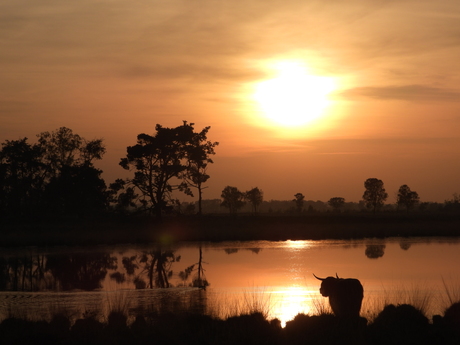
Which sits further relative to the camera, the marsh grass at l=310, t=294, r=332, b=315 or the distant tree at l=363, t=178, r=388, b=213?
the distant tree at l=363, t=178, r=388, b=213

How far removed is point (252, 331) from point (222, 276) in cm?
1250

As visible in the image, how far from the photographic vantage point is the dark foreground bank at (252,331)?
11547mm

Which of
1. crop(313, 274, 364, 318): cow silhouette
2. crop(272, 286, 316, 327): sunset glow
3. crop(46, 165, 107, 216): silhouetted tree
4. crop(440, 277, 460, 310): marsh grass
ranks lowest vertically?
crop(272, 286, 316, 327): sunset glow

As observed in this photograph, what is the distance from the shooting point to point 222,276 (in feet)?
79.7

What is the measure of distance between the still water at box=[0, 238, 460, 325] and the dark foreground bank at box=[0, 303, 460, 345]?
4.95 feet

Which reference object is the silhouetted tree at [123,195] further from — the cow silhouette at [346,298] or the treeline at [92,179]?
the cow silhouette at [346,298]

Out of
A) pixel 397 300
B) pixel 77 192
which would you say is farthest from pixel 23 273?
pixel 77 192

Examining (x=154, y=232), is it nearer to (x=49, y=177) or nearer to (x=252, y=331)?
(x=49, y=177)

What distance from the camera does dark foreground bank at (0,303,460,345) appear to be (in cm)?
1155

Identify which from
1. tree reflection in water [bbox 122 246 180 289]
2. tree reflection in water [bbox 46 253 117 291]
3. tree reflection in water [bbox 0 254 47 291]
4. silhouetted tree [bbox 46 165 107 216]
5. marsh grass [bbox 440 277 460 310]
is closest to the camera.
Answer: marsh grass [bbox 440 277 460 310]

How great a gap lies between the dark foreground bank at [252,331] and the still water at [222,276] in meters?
1.51

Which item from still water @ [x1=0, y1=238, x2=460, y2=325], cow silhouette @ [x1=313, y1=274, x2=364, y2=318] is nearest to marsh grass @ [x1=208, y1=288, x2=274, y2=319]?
still water @ [x1=0, y1=238, x2=460, y2=325]

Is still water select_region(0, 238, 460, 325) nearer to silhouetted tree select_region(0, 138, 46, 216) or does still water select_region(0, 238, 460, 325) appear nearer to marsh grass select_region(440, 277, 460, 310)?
marsh grass select_region(440, 277, 460, 310)

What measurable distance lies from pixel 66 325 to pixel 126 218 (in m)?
48.1
